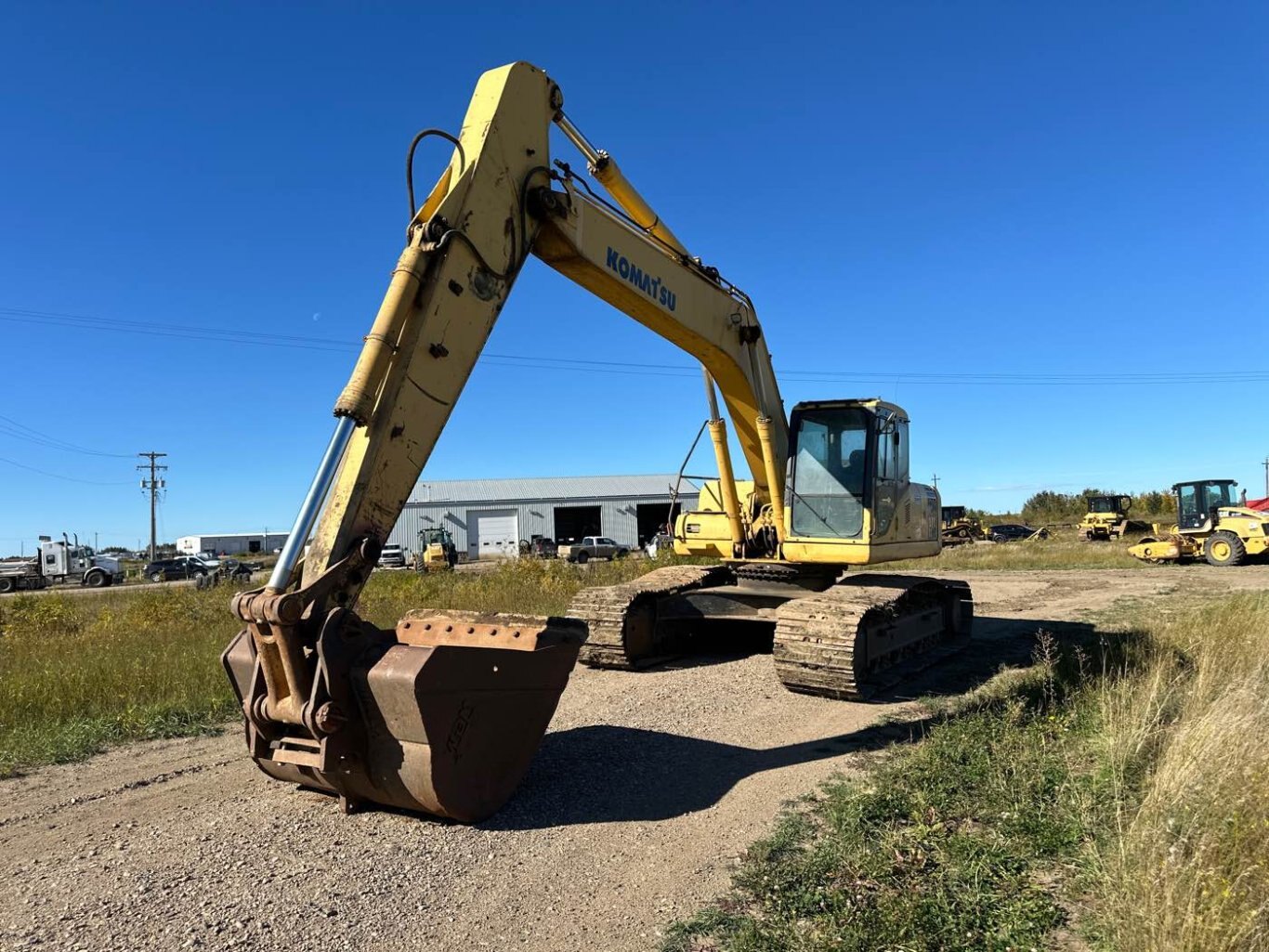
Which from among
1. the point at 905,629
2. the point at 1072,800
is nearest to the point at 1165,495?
the point at 905,629

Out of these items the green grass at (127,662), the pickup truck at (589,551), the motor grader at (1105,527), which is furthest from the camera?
the pickup truck at (589,551)

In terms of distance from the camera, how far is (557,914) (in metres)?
3.86

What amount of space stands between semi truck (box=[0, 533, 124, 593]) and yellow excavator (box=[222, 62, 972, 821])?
1720 inches

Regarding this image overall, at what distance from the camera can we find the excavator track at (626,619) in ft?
31.3

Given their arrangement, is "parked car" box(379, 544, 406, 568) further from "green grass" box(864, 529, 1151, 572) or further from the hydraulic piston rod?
the hydraulic piston rod

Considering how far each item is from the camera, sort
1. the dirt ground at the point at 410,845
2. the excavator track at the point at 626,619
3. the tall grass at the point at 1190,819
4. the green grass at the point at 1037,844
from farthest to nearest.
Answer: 1. the excavator track at the point at 626,619
2. the dirt ground at the point at 410,845
3. the green grass at the point at 1037,844
4. the tall grass at the point at 1190,819

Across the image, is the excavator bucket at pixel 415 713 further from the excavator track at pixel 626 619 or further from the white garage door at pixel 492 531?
the white garage door at pixel 492 531

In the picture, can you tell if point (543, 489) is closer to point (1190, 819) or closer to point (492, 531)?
point (492, 531)

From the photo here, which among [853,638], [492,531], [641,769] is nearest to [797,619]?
[853,638]

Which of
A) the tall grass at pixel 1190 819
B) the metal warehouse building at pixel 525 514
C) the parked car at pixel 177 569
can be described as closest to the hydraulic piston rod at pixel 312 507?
the tall grass at pixel 1190 819

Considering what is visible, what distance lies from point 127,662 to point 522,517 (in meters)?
50.2

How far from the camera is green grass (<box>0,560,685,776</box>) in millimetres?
7188

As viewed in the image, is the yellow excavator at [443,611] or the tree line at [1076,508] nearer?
the yellow excavator at [443,611]

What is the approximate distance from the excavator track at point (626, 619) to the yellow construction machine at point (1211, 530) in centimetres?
2523
